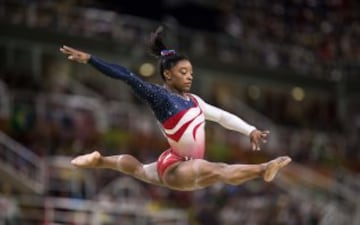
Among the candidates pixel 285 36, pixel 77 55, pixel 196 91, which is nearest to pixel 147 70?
pixel 196 91

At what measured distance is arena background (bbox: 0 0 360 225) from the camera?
15414 millimetres

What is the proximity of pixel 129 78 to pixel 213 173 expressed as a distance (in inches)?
33.5

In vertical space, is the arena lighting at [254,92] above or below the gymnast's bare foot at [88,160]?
→ above

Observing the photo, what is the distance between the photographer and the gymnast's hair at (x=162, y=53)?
7.01m

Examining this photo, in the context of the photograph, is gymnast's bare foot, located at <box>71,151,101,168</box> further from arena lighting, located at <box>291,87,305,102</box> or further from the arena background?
arena lighting, located at <box>291,87,305,102</box>

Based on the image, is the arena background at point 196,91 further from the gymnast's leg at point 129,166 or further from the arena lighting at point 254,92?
the gymnast's leg at point 129,166

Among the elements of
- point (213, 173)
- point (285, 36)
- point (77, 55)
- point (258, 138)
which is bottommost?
point (213, 173)

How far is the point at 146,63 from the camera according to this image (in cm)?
2161

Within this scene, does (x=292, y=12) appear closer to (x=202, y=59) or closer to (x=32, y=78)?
(x=202, y=59)

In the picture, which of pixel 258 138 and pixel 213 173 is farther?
pixel 258 138

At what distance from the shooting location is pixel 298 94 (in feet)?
84.2

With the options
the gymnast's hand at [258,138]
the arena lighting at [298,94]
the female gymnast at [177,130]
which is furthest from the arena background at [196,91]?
the gymnast's hand at [258,138]

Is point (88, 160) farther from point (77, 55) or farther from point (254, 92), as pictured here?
point (254, 92)

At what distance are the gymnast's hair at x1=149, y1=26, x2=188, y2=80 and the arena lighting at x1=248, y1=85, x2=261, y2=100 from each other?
17.4 m
